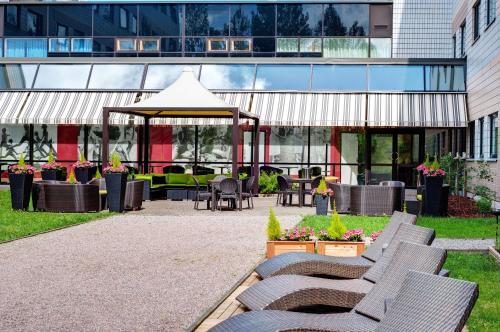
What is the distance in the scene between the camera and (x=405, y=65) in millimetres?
24609

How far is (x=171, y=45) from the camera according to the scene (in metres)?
32.0

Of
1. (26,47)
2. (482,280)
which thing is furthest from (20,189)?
(26,47)

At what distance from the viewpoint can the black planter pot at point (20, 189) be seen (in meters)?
15.7

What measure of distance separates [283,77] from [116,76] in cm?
566

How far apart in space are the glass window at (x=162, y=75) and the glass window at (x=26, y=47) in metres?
7.16

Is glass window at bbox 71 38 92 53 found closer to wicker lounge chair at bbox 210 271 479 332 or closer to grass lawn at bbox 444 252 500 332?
grass lawn at bbox 444 252 500 332

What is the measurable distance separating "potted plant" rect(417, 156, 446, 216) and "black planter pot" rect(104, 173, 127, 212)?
6081 mm

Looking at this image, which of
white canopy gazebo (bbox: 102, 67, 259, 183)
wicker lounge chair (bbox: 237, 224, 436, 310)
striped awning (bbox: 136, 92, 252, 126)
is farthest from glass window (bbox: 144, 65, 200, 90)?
wicker lounge chair (bbox: 237, 224, 436, 310)

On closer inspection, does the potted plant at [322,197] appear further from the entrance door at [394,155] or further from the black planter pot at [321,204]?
the entrance door at [394,155]

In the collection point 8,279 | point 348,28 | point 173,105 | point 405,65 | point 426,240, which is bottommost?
point 8,279

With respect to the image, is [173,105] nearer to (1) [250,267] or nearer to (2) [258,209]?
(2) [258,209]

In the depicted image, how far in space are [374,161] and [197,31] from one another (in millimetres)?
13455

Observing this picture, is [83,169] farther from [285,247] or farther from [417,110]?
[285,247]

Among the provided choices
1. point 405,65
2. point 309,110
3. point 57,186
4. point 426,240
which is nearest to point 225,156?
point 309,110
